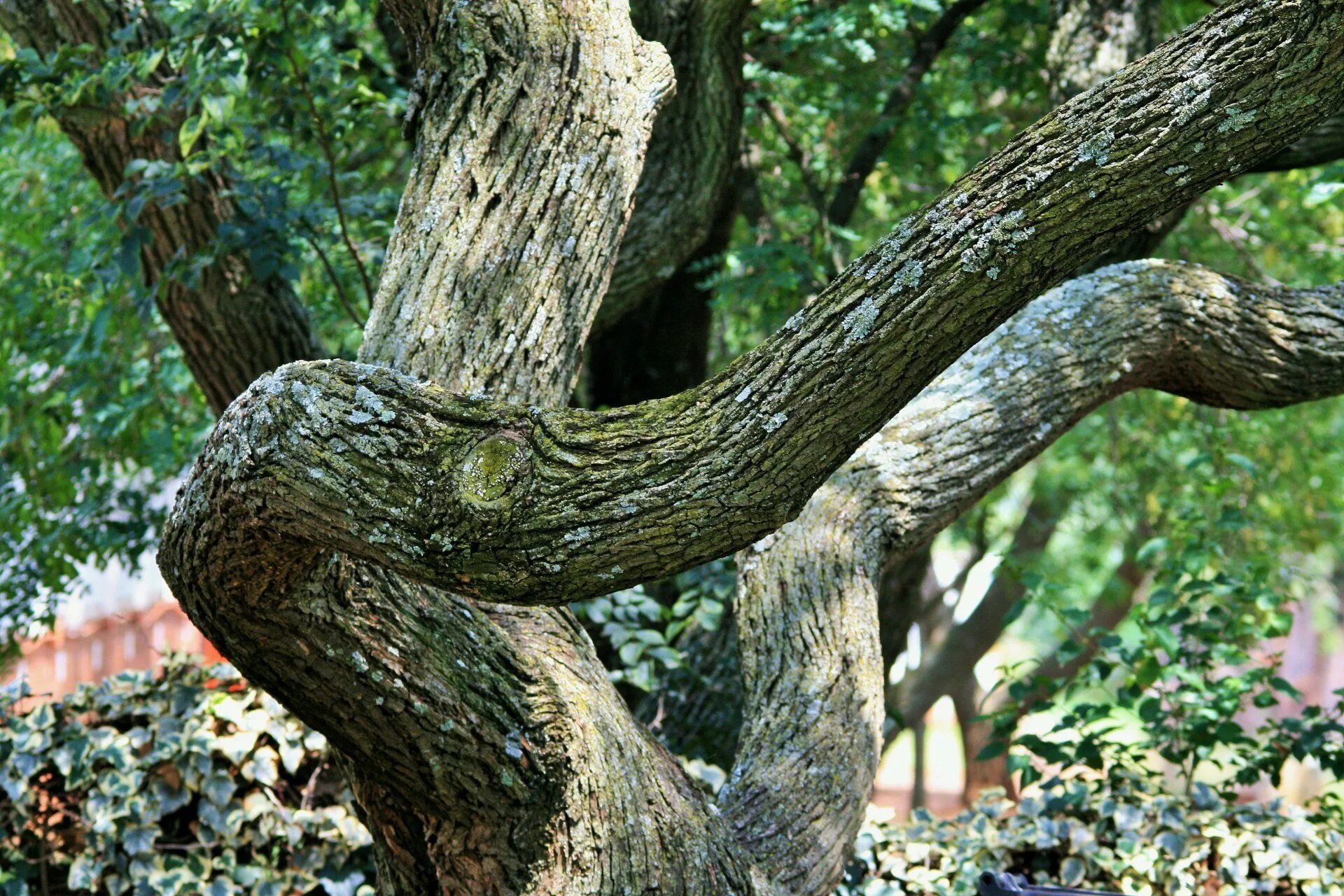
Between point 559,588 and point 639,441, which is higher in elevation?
point 639,441

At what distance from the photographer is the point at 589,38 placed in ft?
10.6

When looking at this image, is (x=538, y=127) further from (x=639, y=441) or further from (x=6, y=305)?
(x=6, y=305)

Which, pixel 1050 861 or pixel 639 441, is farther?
pixel 1050 861

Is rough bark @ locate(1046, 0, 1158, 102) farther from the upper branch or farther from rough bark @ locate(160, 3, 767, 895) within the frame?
the upper branch

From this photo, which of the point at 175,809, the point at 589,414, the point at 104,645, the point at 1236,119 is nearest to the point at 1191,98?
the point at 1236,119

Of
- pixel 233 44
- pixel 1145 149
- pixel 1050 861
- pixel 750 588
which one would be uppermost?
pixel 233 44

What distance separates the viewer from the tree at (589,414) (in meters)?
2.03

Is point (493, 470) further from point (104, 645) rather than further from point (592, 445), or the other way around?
point (104, 645)

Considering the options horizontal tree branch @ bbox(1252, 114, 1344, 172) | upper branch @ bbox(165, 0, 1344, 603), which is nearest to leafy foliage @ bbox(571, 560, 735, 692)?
upper branch @ bbox(165, 0, 1344, 603)

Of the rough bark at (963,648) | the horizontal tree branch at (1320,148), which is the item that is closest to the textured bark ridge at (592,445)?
the horizontal tree branch at (1320,148)

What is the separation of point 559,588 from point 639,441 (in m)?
0.28

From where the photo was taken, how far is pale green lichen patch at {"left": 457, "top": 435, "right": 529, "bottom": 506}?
79.3 inches

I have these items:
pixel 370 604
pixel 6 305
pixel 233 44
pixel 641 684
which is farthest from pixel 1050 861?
pixel 6 305

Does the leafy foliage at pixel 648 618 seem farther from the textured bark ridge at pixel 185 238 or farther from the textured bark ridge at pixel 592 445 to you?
the textured bark ridge at pixel 185 238
